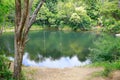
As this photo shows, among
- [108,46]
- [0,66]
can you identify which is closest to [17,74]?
[0,66]

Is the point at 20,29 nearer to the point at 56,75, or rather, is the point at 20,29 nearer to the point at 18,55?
the point at 18,55

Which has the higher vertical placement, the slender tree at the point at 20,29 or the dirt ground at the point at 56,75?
the slender tree at the point at 20,29

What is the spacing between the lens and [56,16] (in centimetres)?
5862

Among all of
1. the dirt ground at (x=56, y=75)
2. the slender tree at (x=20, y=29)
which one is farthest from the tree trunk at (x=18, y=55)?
the dirt ground at (x=56, y=75)

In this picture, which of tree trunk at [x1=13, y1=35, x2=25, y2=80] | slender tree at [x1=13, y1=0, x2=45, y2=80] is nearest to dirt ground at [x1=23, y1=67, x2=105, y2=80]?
tree trunk at [x1=13, y1=35, x2=25, y2=80]

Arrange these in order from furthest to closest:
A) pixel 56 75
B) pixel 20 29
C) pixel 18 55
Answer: pixel 56 75, pixel 18 55, pixel 20 29

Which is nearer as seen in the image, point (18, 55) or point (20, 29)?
point (20, 29)

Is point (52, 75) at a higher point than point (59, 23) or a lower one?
higher

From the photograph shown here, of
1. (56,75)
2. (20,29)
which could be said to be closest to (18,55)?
(20,29)

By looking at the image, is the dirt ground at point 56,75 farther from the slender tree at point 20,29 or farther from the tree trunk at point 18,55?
the slender tree at point 20,29

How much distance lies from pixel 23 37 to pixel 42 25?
2116 inches

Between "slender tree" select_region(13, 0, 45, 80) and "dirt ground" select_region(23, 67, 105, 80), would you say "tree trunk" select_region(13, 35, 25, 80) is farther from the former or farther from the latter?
"dirt ground" select_region(23, 67, 105, 80)

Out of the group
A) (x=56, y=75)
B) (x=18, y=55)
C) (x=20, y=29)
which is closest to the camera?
(x=20, y=29)

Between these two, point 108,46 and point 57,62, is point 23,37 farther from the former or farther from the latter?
point 57,62
